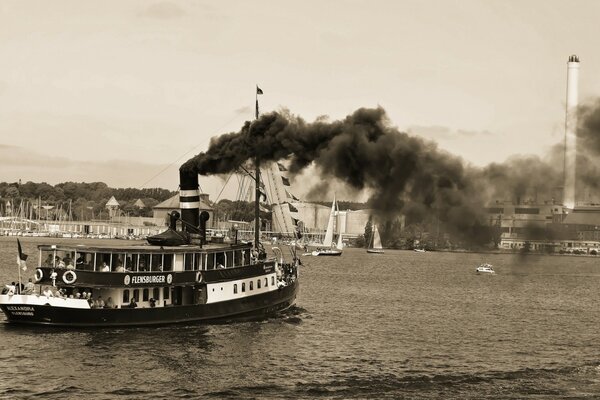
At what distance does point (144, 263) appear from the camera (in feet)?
195

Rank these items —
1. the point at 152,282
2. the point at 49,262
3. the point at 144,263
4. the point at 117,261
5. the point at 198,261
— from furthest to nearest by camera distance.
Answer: the point at 198,261 < the point at 144,263 < the point at 152,282 < the point at 117,261 < the point at 49,262

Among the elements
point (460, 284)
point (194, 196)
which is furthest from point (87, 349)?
point (460, 284)

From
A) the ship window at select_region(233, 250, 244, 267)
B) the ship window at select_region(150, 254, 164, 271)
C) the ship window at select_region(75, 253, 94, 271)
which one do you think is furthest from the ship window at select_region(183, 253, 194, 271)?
the ship window at select_region(75, 253, 94, 271)

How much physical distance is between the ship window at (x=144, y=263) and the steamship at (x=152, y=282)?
70 mm

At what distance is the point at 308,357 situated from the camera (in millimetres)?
53500

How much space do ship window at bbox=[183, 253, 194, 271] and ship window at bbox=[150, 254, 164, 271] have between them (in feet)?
6.15

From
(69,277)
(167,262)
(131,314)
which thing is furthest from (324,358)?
(69,277)

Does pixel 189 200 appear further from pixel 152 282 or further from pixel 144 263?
pixel 152 282

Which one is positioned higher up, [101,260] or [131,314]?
[101,260]

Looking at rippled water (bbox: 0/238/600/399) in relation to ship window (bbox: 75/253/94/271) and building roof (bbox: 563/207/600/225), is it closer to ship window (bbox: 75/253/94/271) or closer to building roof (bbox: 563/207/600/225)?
building roof (bbox: 563/207/600/225)

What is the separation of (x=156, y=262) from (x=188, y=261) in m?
2.60

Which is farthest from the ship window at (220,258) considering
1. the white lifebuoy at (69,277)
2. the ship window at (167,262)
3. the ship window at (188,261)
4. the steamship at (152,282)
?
the white lifebuoy at (69,277)

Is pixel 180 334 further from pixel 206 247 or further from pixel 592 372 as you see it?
pixel 592 372

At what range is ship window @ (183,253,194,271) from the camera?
202 feet
